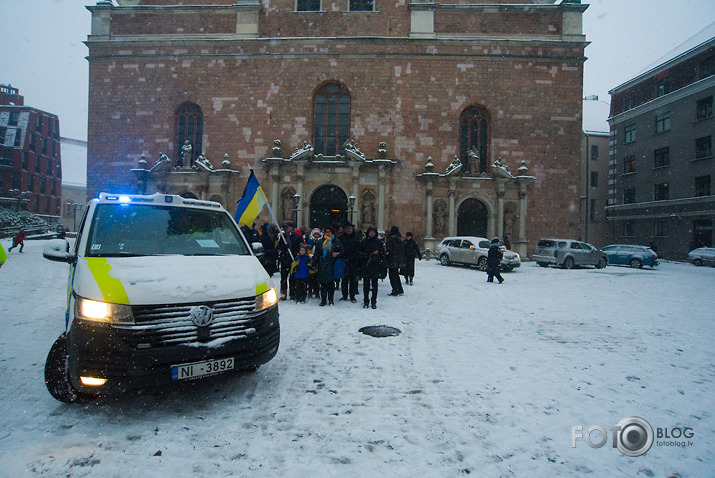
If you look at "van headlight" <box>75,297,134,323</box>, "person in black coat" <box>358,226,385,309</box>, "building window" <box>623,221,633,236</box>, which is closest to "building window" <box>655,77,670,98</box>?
"building window" <box>623,221,633,236</box>

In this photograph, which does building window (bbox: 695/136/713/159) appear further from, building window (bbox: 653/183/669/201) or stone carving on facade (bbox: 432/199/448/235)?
stone carving on facade (bbox: 432/199/448/235)

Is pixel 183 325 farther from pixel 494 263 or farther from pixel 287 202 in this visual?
pixel 287 202

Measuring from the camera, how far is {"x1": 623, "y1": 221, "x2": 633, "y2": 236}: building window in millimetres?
35656

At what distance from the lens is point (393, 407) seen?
13.0 ft

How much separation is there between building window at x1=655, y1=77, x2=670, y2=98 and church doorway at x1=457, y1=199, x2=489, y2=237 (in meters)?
23.0

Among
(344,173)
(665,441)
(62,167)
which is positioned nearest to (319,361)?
(665,441)

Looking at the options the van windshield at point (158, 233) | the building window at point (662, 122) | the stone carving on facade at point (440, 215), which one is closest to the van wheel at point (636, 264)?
the stone carving on facade at point (440, 215)

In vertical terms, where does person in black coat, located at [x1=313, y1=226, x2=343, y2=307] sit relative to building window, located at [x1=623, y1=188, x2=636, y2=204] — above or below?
below

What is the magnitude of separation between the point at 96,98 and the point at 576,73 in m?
28.6

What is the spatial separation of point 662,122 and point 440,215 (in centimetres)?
2431

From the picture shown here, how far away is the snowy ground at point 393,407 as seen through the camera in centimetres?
300

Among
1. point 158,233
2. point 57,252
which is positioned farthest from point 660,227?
point 57,252

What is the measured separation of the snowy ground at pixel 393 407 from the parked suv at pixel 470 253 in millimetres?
10218

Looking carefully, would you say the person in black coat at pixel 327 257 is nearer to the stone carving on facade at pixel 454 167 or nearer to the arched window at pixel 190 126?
the stone carving on facade at pixel 454 167
